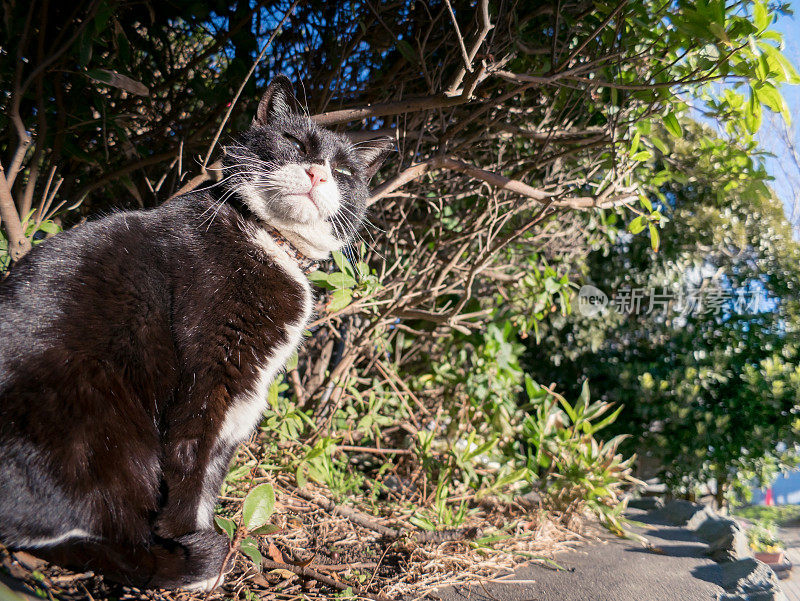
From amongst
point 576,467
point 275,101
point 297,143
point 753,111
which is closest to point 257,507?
point 297,143

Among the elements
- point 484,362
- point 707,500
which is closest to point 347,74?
point 484,362

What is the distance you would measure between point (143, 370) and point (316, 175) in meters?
0.70

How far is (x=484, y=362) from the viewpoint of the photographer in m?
2.73

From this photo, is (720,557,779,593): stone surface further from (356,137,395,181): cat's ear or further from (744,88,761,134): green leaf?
(356,137,395,181): cat's ear

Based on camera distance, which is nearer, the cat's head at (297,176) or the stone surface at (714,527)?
the cat's head at (297,176)

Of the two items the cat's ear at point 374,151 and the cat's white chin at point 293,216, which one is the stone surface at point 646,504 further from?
the cat's white chin at point 293,216

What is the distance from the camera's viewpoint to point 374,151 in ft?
6.10

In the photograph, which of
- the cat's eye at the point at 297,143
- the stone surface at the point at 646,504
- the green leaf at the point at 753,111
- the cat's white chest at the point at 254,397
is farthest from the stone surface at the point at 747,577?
the cat's eye at the point at 297,143

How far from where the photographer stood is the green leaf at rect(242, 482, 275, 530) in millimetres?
1219

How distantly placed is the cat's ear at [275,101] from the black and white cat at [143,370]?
0.90 ft

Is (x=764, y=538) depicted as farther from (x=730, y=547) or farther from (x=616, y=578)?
(x=616, y=578)

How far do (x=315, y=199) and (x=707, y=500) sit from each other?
4.78m

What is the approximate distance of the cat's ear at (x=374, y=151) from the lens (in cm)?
185

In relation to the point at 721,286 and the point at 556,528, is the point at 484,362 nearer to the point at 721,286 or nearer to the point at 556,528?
the point at 556,528
